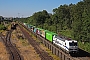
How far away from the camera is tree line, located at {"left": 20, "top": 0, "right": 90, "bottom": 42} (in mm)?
65662

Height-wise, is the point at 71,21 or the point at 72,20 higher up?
the point at 72,20

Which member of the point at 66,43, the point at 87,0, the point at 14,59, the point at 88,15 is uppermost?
the point at 87,0

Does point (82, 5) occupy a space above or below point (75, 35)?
above

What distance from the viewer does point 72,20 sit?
112m

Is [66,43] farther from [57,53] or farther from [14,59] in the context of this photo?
[14,59]

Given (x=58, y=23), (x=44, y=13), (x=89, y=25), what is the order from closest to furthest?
(x=89, y=25) → (x=58, y=23) → (x=44, y=13)

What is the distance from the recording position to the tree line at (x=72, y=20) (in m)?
65.7

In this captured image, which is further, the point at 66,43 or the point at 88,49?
the point at 88,49

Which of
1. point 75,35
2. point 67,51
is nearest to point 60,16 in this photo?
point 75,35

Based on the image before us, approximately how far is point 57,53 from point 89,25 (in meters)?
26.8

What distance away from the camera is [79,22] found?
70062 millimetres

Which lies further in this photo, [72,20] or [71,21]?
[71,21]

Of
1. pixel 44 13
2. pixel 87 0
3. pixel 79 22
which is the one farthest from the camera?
pixel 44 13

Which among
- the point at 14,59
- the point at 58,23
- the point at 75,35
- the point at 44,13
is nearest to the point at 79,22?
the point at 75,35
